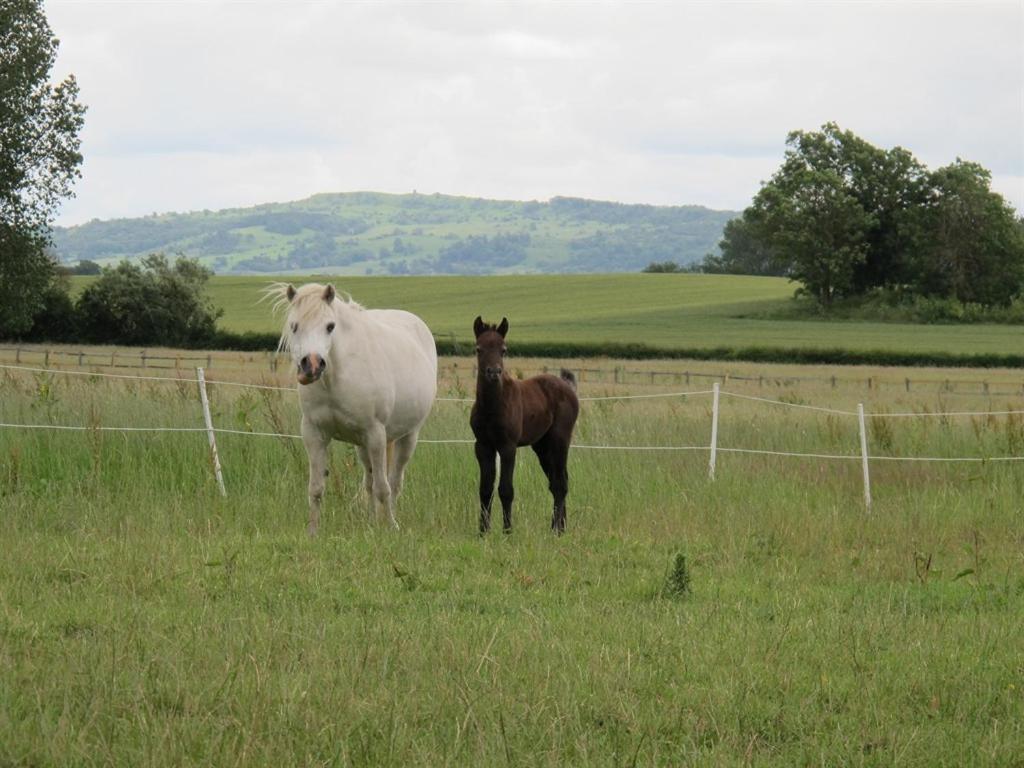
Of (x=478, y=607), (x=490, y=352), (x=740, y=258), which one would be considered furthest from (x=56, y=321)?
(x=740, y=258)

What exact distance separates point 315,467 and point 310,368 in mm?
1029

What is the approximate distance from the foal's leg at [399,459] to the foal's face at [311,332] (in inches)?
71.5

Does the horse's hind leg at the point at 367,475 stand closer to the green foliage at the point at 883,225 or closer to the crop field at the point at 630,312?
the crop field at the point at 630,312

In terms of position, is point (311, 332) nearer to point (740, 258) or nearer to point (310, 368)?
point (310, 368)

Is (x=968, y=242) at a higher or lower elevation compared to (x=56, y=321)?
higher

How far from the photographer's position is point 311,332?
32.4 feet

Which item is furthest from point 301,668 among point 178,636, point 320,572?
point 320,572

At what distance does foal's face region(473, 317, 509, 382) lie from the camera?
33.8 ft

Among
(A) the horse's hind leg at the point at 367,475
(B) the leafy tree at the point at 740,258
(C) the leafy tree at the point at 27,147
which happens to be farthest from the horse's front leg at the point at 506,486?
(B) the leafy tree at the point at 740,258

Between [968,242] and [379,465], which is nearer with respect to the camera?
[379,465]

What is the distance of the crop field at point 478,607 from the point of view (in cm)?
484

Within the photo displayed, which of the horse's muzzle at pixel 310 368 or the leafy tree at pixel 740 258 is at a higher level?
the leafy tree at pixel 740 258

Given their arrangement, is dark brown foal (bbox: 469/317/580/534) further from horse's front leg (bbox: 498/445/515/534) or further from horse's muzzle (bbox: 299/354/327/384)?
horse's muzzle (bbox: 299/354/327/384)

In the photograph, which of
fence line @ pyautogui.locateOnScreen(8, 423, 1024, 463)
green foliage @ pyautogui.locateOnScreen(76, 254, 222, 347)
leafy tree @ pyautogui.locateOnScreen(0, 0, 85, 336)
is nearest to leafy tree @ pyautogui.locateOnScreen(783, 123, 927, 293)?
green foliage @ pyautogui.locateOnScreen(76, 254, 222, 347)
